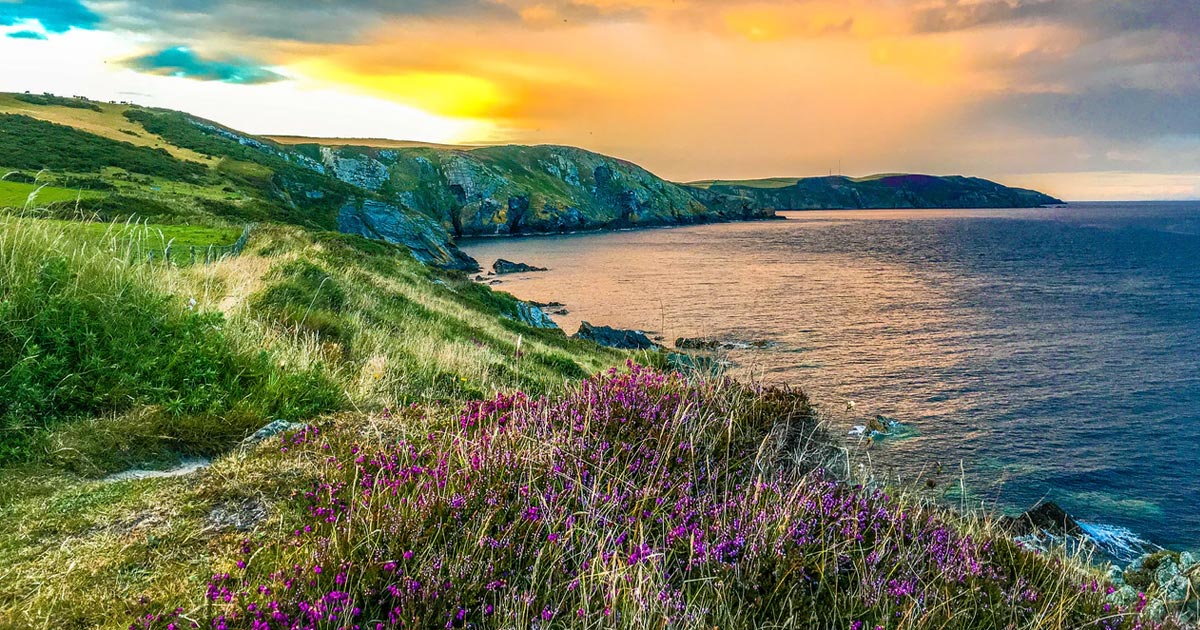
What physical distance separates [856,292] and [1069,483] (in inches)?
1645

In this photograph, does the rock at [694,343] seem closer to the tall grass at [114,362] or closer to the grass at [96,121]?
the tall grass at [114,362]

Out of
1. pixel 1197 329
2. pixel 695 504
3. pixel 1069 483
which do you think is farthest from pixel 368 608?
pixel 1197 329

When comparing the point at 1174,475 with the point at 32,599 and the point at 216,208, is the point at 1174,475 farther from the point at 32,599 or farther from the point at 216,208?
the point at 216,208

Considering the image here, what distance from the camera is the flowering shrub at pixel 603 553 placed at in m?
2.92

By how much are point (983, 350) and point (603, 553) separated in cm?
4291

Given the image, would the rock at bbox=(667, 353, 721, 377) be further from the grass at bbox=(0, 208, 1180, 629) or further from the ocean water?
the ocean water

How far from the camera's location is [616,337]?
38.8 m

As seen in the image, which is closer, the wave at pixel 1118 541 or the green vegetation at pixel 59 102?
the wave at pixel 1118 541

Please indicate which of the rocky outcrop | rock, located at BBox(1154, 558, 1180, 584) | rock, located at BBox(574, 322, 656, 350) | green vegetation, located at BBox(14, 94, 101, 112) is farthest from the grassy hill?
green vegetation, located at BBox(14, 94, 101, 112)

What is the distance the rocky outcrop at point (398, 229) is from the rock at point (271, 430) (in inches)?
3006

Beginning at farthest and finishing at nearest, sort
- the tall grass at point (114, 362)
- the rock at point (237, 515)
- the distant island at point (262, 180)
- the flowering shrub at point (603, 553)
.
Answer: the distant island at point (262, 180), the tall grass at point (114, 362), the rock at point (237, 515), the flowering shrub at point (603, 553)

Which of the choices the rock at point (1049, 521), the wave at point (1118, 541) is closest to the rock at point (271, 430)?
the rock at point (1049, 521)

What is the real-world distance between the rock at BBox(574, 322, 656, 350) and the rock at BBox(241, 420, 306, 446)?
31.7 m

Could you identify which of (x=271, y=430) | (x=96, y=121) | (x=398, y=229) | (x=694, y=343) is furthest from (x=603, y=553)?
(x=96, y=121)
